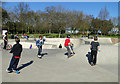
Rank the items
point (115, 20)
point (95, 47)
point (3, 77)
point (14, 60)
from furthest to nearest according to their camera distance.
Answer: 1. point (115, 20)
2. point (95, 47)
3. point (14, 60)
4. point (3, 77)

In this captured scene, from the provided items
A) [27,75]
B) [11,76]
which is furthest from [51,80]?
[11,76]

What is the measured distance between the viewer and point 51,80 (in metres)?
A: 4.87

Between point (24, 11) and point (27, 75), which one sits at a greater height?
point (24, 11)

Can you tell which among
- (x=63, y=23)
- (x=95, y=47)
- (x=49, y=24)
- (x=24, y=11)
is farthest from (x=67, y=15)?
(x=95, y=47)

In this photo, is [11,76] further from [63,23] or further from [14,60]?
[63,23]

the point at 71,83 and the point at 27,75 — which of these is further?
the point at 27,75

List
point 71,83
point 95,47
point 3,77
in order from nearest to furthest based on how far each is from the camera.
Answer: point 71,83, point 3,77, point 95,47

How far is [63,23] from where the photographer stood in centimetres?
4106

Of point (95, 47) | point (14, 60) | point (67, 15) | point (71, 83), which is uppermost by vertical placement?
point (67, 15)

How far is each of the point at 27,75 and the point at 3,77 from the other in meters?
0.93

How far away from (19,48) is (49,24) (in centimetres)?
3762

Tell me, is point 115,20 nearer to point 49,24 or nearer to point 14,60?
point 49,24

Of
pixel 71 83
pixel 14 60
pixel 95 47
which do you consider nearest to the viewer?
pixel 71 83

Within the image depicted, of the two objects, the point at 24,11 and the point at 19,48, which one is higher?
the point at 24,11
